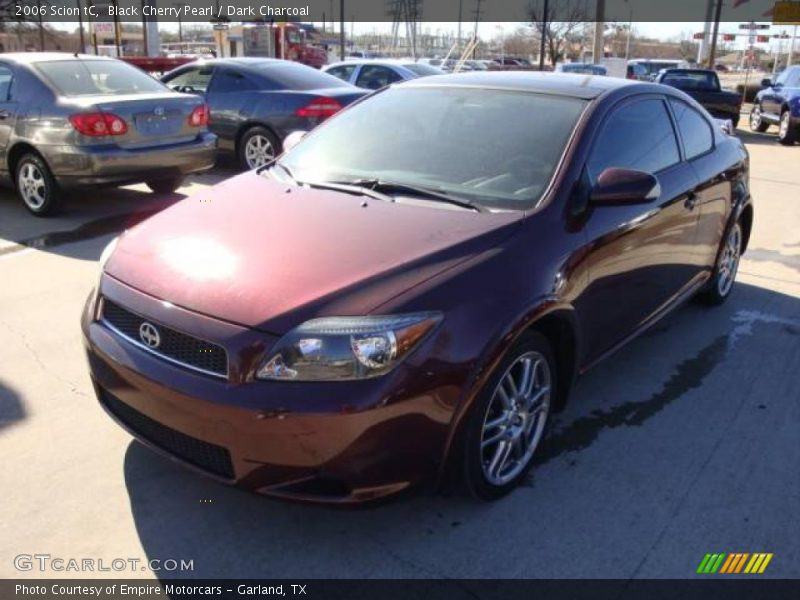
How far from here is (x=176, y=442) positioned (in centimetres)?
265

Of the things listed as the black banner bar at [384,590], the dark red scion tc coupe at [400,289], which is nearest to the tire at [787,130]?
the dark red scion tc coupe at [400,289]

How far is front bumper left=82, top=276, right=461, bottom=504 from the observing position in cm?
238

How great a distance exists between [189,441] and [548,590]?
134cm

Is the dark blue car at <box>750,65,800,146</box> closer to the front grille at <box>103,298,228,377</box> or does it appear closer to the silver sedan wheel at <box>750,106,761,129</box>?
the silver sedan wheel at <box>750,106,761,129</box>

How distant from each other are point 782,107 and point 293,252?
17105 mm

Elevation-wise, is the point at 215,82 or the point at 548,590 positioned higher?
the point at 215,82

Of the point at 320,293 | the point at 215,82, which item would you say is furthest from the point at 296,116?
the point at 320,293

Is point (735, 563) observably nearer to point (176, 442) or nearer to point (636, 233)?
point (636, 233)

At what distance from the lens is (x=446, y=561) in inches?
105

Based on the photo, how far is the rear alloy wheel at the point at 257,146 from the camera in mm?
9523

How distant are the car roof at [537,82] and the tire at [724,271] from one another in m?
1.57

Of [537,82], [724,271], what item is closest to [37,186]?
[537,82]

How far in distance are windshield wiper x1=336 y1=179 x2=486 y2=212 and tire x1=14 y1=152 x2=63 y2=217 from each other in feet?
15.7

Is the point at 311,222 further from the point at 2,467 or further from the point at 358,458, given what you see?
the point at 2,467
